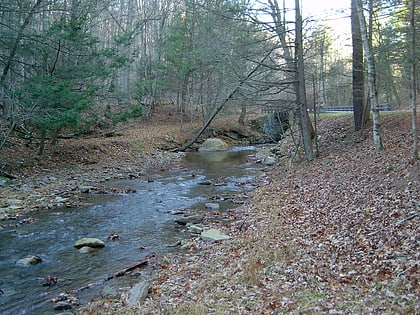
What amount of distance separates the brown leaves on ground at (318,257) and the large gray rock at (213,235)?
29 cm

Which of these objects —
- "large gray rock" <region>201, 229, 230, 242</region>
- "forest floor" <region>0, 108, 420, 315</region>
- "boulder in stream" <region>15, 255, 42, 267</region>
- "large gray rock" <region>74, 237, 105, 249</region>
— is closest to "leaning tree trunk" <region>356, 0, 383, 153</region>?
"forest floor" <region>0, 108, 420, 315</region>

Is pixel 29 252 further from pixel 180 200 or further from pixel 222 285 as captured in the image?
pixel 180 200

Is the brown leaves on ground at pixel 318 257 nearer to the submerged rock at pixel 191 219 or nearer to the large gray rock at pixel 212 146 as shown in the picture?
the submerged rock at pixel 191 219

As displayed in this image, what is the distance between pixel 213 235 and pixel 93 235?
10.3 feet

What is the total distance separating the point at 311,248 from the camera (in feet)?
23.9

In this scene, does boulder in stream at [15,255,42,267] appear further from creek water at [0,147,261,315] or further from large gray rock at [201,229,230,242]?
large gray rock at [201,229,230,242]

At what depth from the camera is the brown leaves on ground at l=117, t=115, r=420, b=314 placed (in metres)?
5.31

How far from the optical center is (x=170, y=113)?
124ft

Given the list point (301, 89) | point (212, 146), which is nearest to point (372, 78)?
point (301, 89)

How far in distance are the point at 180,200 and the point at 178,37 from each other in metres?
20.2

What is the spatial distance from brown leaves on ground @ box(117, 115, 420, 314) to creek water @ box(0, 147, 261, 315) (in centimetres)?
143

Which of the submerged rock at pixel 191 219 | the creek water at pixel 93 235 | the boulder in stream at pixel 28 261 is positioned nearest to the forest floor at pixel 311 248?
the submerged rock at pixel 191 219

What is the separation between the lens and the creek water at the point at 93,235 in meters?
7.18

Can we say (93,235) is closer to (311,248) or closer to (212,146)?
(311,248)
